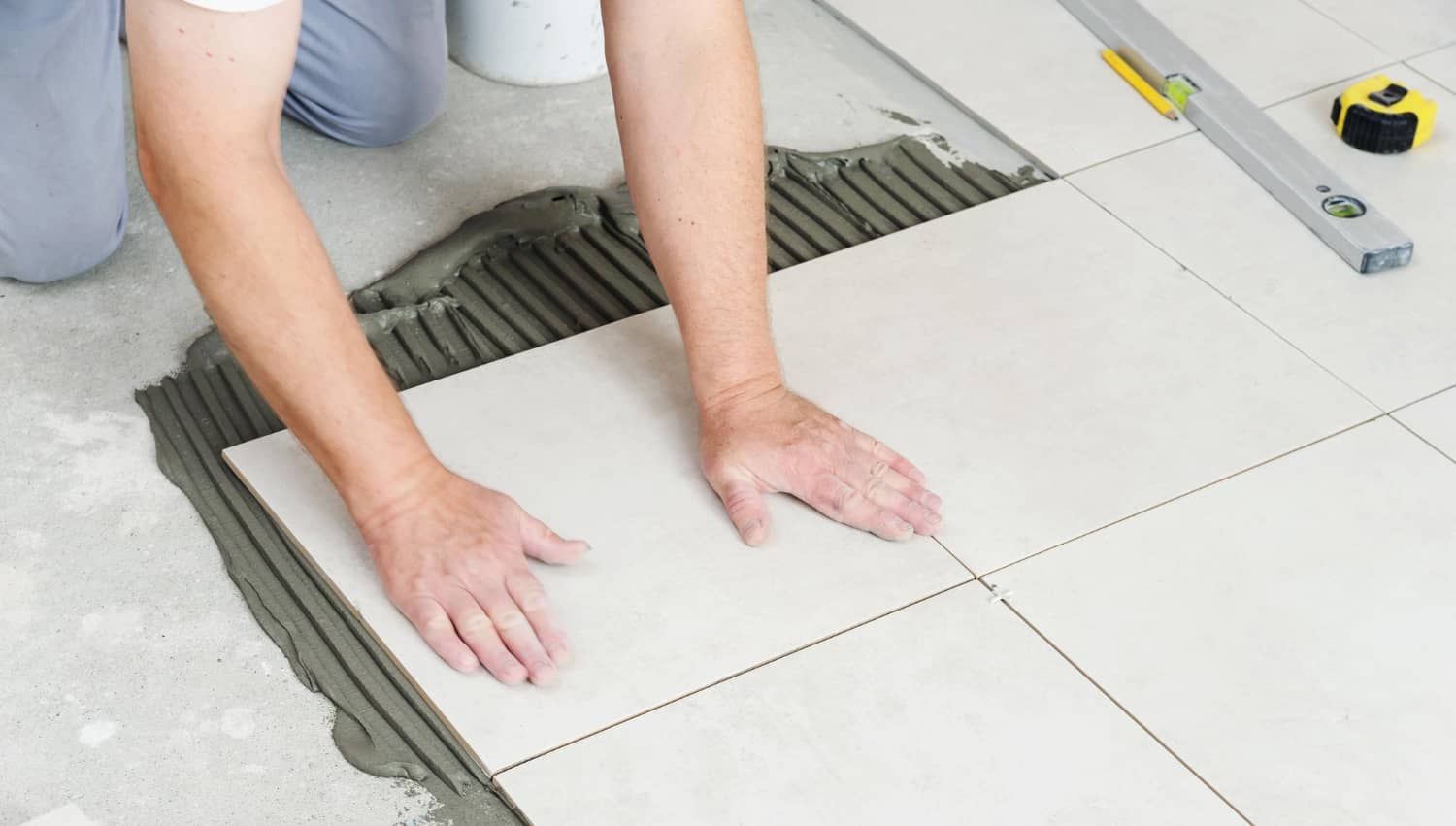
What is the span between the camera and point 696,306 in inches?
67.6

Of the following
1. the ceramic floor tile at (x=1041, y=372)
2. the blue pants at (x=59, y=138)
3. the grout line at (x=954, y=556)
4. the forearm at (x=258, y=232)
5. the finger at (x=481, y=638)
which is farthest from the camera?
the blue pants at (x=59, y=138)

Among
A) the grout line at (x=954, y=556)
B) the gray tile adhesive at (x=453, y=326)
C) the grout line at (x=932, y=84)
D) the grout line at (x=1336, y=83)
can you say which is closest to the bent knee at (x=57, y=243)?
the gray tile adhesive at (x=453, y=326)

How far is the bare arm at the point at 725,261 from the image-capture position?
1.66 metres

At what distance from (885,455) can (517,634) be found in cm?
45

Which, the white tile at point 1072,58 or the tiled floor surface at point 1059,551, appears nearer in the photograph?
the tiled floor surface at point 1059,551

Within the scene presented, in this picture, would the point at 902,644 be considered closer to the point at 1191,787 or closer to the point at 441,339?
the point at 1191,787

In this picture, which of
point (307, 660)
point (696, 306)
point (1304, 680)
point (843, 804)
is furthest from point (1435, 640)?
point (307, 660)

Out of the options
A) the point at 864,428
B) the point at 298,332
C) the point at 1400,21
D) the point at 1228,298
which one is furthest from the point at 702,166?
the point at 1400,21

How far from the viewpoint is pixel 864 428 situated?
1.79m

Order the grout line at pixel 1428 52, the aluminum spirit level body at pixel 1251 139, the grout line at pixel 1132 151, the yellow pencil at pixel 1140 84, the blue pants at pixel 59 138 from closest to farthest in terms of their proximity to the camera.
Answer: the blue pants at pixel 59 138, the aluminum spirit level body at pixel 1251 139, the grout line at pixel 1132 151, the yellow pencil at pixel 1140 84, the grout line at pixel 1428 52

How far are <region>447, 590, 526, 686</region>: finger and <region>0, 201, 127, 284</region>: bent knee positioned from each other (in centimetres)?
79

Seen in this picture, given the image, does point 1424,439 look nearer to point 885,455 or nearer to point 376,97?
point 885,455

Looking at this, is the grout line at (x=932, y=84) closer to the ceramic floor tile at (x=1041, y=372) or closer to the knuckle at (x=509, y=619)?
the ceramic floor tile at (x=1041, y=372)

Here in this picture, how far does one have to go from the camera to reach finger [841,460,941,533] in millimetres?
1654
